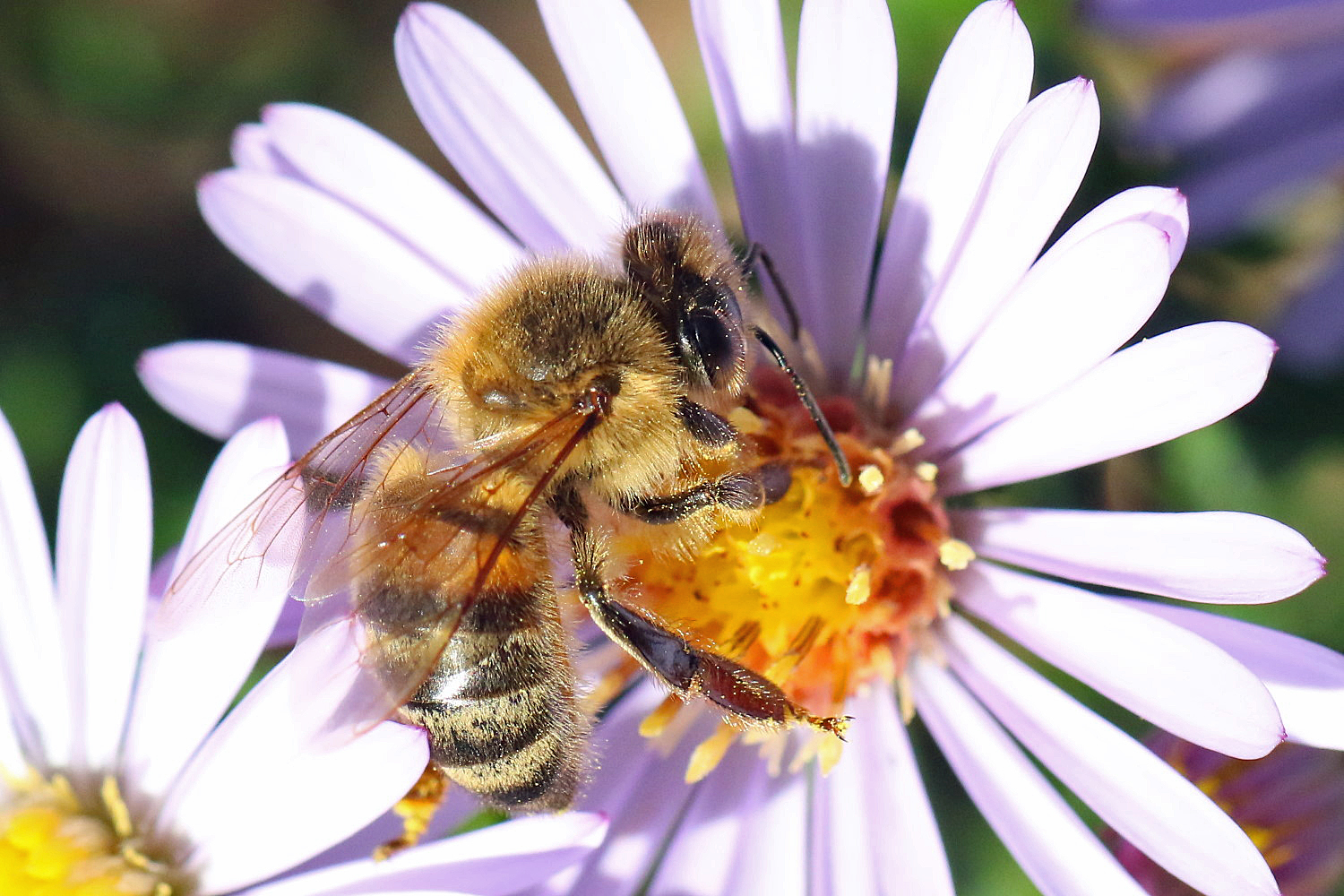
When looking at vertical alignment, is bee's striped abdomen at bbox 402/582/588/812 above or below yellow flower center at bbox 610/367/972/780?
below

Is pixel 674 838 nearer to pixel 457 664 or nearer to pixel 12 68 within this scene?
pixel 457 664

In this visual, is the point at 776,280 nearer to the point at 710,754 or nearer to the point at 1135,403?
the point at 1135,403

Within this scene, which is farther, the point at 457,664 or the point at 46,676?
the point at 46,676

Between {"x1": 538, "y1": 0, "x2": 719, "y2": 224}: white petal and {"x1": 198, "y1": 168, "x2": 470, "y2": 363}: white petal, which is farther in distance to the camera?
{"x1": 198, "y1": 168, "x2": 470, "y2": 363}: white petal

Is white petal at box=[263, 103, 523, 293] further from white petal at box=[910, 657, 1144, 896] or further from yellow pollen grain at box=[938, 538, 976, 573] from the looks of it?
white petal at box=[910, 657, 1144, 896]

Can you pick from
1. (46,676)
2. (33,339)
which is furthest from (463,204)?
(33,339)

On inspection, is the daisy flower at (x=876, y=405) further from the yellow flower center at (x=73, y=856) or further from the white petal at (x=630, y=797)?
the yellow flower center at (x=73, y=856)

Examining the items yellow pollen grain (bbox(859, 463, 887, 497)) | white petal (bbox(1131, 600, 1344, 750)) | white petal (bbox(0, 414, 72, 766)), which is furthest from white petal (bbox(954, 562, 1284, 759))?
white petal (bbox(0, 414, 72, 766))
